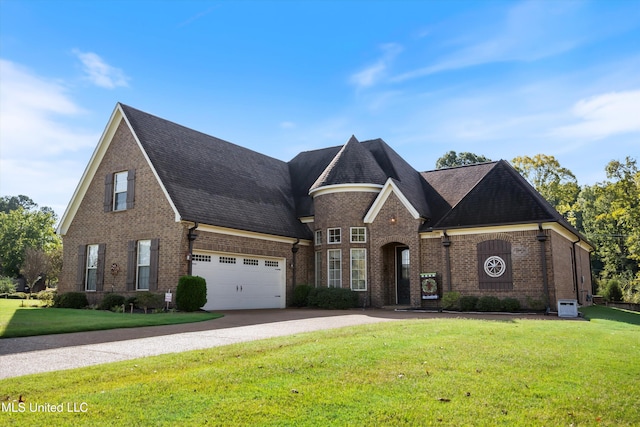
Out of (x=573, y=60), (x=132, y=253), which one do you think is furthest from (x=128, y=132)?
(x=573, y=60)

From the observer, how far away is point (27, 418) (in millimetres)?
4531

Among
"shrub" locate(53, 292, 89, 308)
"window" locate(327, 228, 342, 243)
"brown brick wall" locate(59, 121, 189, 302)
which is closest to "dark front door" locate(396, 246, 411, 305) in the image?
"window" locate(327, 228, 342, 243)

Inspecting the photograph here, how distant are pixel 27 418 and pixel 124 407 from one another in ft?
2.74

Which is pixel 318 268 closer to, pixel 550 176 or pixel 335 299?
pixel 335 299

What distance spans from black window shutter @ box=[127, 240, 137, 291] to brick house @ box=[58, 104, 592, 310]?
0.16ft

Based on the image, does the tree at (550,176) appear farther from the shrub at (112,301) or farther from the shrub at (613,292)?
the shrub at (112,301)

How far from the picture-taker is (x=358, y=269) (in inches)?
877

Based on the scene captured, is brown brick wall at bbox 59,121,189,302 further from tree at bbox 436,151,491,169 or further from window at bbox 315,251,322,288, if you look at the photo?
tree at bbox 436,151,491,169

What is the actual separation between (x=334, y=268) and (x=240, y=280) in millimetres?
4511

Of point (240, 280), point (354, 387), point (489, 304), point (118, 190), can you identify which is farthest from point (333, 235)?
point (354, 387)

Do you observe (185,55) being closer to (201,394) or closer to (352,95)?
(352,95)

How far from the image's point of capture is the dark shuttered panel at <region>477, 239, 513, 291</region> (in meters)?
18.7

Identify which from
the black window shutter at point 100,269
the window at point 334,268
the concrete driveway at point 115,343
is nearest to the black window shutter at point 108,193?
the black window shutter at point 100,269

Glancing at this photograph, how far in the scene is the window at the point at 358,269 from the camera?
22.1 meters
